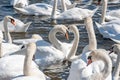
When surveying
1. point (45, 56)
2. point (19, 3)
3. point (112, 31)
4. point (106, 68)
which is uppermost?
point (106, 68)

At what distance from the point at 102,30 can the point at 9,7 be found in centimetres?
601

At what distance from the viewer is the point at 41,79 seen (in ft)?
33.5

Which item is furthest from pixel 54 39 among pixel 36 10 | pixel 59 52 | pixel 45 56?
pixel 36 10

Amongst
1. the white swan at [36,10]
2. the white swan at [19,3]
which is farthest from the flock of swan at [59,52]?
the white swan at [19,3]

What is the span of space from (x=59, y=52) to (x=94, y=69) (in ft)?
11.5

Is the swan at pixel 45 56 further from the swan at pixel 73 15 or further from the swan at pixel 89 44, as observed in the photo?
the swan at pixel 73 15

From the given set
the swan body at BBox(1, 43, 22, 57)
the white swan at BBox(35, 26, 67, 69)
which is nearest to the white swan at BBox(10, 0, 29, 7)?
the swan body at BBox(1, 43, 22, 57)

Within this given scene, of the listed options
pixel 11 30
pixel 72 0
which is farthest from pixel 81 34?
pixel 72 0

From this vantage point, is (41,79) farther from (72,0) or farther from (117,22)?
(72,0)

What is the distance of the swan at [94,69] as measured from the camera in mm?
9273

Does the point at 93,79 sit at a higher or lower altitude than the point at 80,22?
higher

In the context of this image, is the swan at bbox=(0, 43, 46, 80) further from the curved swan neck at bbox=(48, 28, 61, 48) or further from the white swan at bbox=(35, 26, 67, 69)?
the curved swan neck at bbox=(48, 28, 61, 48)

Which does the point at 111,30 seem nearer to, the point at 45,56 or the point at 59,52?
the point at 59,52

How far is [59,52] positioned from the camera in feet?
42.4
